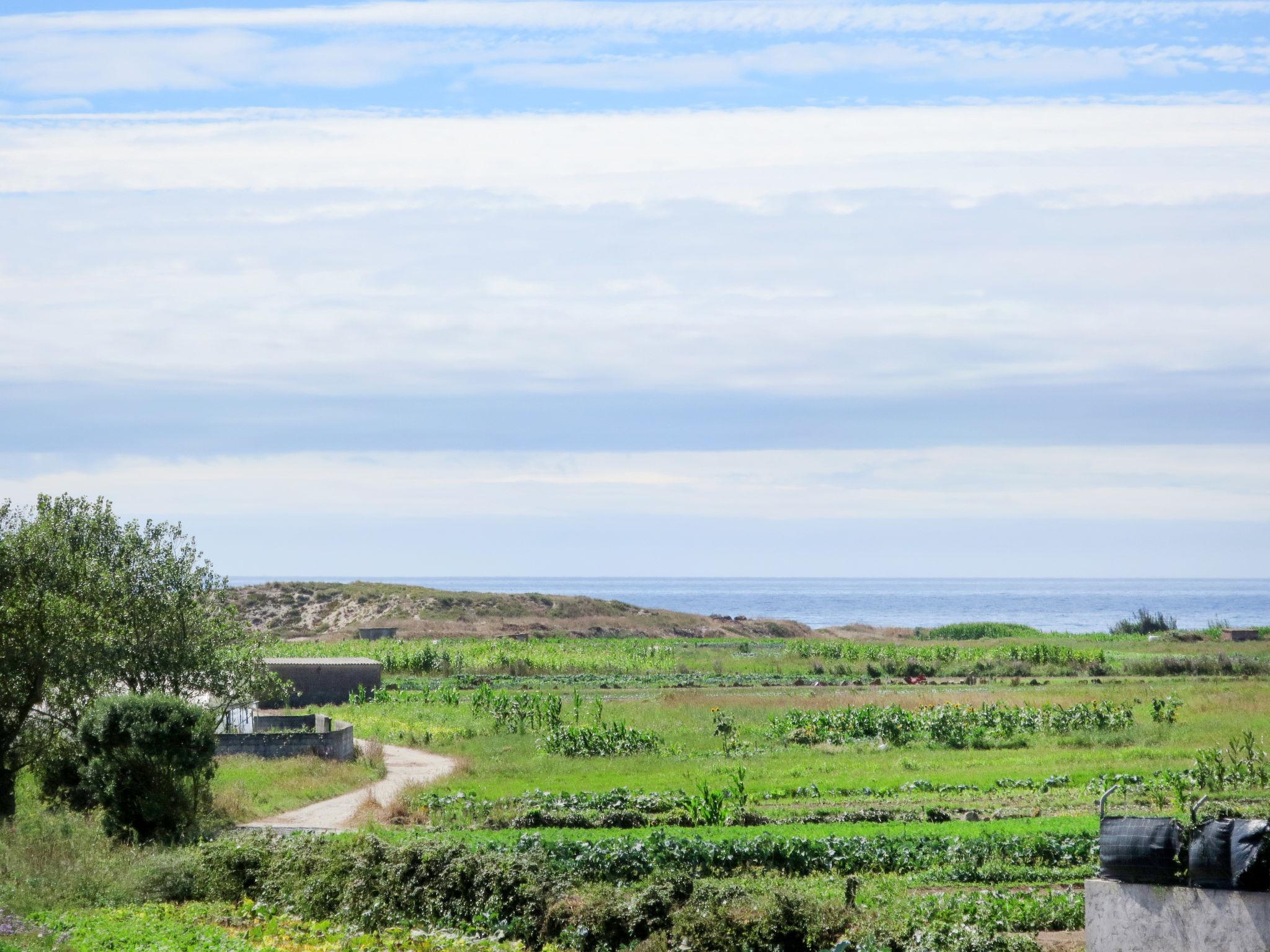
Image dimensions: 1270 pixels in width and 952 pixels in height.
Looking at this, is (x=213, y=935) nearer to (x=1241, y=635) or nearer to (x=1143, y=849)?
(x=1143, y=849)

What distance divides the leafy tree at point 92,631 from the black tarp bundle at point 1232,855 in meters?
20.2

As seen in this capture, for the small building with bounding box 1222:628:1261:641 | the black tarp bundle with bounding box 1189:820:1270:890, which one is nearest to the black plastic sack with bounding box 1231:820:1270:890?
the black tarp bundle with bounding box 1189:820:1270:890

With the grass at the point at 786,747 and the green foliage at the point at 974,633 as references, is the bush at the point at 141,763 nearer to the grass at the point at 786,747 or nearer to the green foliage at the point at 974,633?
the grass at the point at 786,747

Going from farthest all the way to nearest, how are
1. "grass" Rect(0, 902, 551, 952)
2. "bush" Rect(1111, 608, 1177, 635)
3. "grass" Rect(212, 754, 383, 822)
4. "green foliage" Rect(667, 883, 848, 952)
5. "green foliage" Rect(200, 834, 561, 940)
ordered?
"bush" Rect(1111, 608, 1177, 635) → "grass" Rect(212, 754, 383, 822) → "green foliage" Rect(200, 834, 561, 940) → "green foliage" Rect(667, 883, 848, 952) → "grass" Rect(0, 902, 551, 952)

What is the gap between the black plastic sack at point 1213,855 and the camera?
12344 mm

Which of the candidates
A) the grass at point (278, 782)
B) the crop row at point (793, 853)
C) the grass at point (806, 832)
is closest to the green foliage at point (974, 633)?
the grass at point (278, 782)

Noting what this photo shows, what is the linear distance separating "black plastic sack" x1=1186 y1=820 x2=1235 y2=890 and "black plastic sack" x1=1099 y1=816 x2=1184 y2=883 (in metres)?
0.20

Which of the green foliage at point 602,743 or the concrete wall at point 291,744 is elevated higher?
the concrete wall at point 291,744

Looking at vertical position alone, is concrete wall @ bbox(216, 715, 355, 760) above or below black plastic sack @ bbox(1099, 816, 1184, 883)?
below

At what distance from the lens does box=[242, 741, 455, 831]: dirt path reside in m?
24.1

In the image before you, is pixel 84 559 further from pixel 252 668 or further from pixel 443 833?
pixel 443 833

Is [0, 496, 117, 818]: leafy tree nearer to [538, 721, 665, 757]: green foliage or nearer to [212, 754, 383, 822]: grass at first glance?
[212, 754, 383, 822]: grass

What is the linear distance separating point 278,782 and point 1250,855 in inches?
876

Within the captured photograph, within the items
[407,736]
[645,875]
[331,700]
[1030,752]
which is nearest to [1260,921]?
[645,875]
